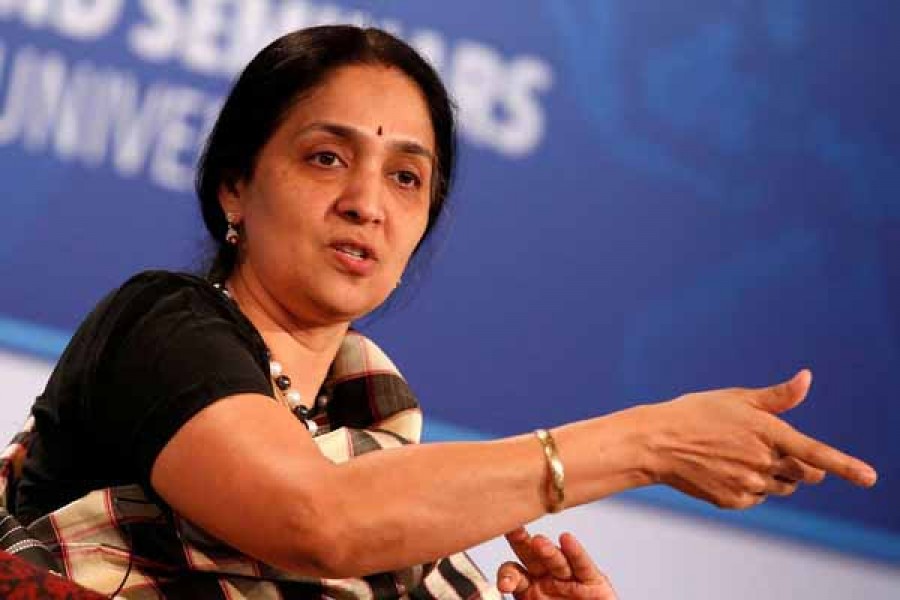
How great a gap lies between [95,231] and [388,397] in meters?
1.56

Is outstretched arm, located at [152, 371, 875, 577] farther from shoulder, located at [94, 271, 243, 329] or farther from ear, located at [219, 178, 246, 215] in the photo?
ear, located at [219, 178, 246, 215]

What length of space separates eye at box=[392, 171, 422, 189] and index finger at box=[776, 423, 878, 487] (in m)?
0.59

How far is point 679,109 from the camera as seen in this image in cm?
348

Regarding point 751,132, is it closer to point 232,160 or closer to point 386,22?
point 386,22

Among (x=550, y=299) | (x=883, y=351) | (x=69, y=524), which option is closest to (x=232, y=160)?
(x=69, y=524)

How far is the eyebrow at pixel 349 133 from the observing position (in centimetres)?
171

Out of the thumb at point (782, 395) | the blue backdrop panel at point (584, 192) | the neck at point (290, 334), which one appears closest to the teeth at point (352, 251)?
the neck at point (290, 334)

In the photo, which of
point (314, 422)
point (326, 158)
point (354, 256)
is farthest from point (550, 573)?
point (326, 158)

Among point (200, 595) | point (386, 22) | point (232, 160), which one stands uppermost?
point (386, 22)

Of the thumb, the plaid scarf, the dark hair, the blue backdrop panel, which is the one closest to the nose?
the dark hair

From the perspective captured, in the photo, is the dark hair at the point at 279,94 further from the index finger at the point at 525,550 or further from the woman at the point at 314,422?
the index finger at the point at 525,550

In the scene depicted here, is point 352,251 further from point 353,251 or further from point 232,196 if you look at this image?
point 232,196

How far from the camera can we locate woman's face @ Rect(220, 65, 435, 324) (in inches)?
67.2

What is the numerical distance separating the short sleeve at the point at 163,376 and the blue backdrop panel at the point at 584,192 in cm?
174
